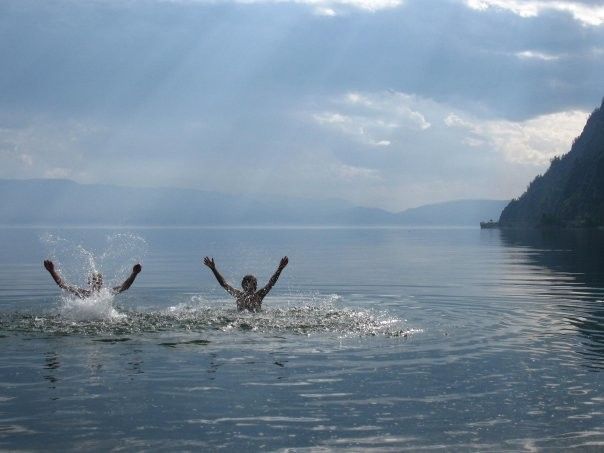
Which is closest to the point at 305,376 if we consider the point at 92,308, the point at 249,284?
the point at 249,284

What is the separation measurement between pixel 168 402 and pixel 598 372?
9196 mm

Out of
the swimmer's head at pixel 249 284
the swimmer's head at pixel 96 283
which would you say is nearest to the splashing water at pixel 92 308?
the swimmer's head at pixel 96 283

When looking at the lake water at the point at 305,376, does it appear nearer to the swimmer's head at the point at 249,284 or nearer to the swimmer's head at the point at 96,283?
the swimmer's head at the point at 96,283

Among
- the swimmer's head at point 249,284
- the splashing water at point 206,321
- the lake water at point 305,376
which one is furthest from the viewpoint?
the swimmer's head at point 249,284

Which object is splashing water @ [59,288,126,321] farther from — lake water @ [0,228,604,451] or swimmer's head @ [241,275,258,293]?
swimmer's head @ [241,275,258,293]

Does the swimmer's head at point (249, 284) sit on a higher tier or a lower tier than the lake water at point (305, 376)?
higher

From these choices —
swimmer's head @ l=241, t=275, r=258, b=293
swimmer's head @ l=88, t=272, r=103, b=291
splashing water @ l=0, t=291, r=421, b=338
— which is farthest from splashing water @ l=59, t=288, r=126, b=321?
swimmer's head @ l=241, t=275, r=258, b=293

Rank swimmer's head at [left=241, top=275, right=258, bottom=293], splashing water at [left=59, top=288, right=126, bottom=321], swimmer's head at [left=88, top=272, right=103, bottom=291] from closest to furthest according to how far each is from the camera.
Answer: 1. splashing water at [left=59, top=288, right=126, bottom=321]
2. swimmer's head at [left=88, top=272, right=103, bottom=291]
3. swimmer's head at [left=241, top=275, right=258, bottom=293]

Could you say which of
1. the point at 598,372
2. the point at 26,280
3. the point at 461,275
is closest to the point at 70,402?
the point at 598,372

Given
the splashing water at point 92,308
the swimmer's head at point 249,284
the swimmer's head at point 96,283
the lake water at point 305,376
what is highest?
the swimmer's head at point 96,283

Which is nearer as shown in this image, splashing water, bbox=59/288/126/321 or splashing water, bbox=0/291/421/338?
splashing water, bbox=0/291/421/338

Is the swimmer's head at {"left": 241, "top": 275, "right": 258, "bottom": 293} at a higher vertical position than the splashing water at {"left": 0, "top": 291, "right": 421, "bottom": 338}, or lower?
higher

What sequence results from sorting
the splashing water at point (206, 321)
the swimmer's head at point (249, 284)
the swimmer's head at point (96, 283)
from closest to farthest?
the splashing water at point (206, 321) < the swimmer's head at point (96, 283) < the swimmer's head at point (249, 284)

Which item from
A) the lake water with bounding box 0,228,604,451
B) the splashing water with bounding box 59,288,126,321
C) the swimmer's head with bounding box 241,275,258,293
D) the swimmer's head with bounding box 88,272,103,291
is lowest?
the lake water with bounding box 0,228,604,451
